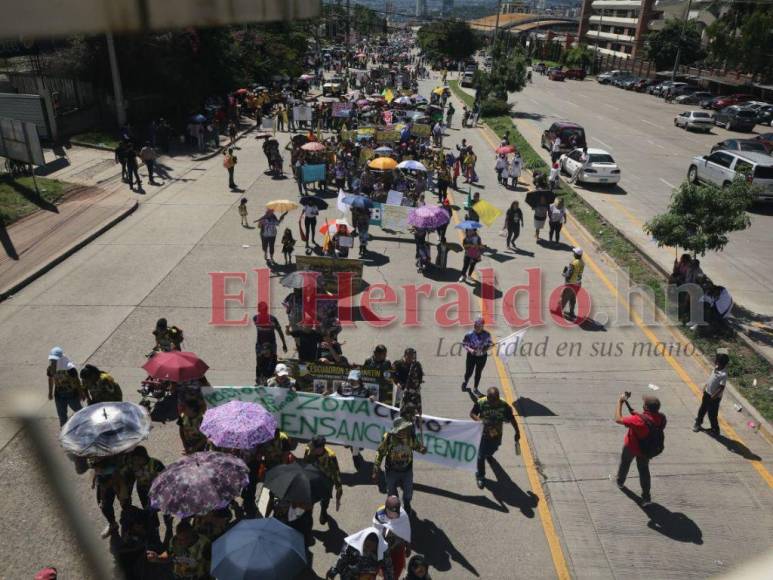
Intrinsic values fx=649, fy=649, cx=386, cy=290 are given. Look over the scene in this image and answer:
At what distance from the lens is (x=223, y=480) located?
6785 millimetres

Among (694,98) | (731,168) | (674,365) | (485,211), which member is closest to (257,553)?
(674,365)

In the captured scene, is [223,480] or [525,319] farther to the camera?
[525,319]

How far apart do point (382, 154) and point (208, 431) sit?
18229mm

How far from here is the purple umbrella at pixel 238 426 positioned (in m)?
7.59

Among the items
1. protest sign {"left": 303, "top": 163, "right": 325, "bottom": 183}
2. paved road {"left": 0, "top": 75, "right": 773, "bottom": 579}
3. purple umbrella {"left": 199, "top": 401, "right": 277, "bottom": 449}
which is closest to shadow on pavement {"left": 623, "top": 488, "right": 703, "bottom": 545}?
Result: paved road {"left": 0, "top": 75, "right": 773, "bottom": 579}

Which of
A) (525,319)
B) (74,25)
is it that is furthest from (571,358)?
(74,25)

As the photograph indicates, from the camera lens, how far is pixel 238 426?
7.68 m

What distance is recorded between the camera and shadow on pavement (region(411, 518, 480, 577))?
7.36 m

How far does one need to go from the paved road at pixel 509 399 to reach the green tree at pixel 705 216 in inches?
79.5

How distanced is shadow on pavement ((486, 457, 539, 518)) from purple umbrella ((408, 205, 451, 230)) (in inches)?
318

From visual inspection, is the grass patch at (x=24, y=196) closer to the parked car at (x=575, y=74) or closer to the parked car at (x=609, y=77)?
the parked car at (x=609, y=77)

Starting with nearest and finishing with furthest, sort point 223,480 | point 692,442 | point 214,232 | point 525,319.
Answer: point 223,480 < point 692,442 < point 525,319 < point 214,232

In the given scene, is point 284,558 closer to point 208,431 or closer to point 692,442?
point 208,431

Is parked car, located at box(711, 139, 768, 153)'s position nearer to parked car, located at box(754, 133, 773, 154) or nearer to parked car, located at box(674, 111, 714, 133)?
parked car, located at box(754, 133, 773, 154)
